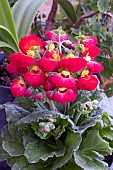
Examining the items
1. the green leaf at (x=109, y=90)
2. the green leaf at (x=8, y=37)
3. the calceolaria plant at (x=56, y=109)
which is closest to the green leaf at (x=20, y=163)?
the calceolaria plant at (x=56, y=109)

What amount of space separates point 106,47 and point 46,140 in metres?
0.50

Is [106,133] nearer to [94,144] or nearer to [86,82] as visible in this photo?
[94,144]

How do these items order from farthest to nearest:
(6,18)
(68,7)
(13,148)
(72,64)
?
(68,7) < (6,18) < (13,148) < (72,64)

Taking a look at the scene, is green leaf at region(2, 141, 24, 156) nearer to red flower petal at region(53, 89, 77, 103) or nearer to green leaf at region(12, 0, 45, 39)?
red flower petal at region(53, 89, 77, 103)

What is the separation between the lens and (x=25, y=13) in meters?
0.92

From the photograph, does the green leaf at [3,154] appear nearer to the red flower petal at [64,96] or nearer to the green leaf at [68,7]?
the red flower petal at [64,96]

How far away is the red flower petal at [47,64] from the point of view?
51 cm

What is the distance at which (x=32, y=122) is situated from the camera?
593mm

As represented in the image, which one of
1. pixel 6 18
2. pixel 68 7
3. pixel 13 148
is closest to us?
pixel 13 148

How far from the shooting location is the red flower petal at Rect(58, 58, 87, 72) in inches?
20.0

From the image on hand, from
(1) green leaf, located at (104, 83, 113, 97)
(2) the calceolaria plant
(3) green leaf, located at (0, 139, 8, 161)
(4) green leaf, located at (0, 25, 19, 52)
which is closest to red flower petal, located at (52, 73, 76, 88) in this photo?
(2) the calceolaria plant

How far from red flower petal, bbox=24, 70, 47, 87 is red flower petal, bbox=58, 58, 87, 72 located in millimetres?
37

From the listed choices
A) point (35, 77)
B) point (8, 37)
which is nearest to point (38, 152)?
point (35, 77)

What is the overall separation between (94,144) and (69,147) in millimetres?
50
